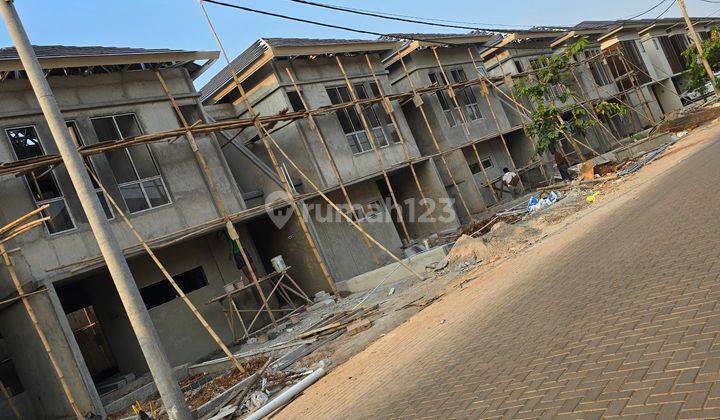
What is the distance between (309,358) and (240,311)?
660cm

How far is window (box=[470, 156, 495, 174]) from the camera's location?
92.8ft

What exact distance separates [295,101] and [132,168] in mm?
7216

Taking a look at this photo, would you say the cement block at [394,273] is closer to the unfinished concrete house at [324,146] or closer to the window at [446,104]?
the unfinished concrete house at [324,146]

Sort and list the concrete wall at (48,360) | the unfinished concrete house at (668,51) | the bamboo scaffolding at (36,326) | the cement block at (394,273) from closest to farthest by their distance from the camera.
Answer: the bamboo scaffolding at (36,326) → the concrete wall at (48,360) → the cement block at (394,273) → the unfinished concrete house at (668,51)

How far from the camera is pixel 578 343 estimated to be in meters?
→ 5.68

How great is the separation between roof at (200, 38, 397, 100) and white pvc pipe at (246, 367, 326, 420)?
39.0 feet

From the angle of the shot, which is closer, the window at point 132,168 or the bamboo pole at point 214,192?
the window at point 132,168

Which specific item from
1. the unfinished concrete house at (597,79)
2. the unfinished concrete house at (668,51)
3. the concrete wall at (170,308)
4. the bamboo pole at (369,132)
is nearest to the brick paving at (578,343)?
the concrete wall at (170,308)

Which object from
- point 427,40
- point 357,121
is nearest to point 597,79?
point 427,40

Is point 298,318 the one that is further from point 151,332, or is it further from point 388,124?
point 388,124

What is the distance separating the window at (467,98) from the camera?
28.3 m

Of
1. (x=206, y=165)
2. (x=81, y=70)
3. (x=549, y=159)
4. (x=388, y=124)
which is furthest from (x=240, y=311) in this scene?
(x=549, y=159)

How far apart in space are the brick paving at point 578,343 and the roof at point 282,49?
39.8 ft

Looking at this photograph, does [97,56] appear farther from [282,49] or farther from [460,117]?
[460,117]
